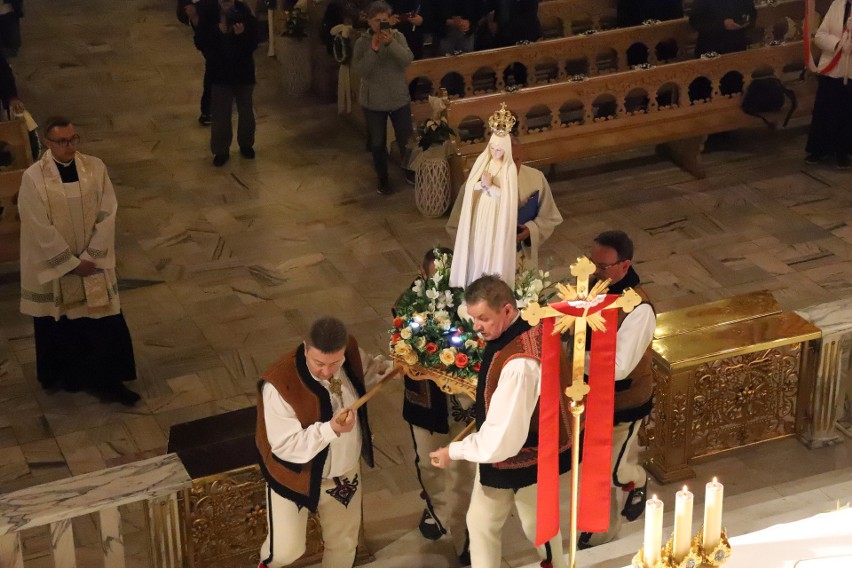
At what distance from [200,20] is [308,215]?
1.81 m

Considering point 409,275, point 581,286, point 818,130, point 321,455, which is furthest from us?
point 818,130

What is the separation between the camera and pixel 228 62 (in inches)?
411

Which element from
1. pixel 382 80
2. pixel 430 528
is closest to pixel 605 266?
pixel 430 528

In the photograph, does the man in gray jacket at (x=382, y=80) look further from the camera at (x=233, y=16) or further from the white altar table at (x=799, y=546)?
the white altar table at (x=799, y=546)

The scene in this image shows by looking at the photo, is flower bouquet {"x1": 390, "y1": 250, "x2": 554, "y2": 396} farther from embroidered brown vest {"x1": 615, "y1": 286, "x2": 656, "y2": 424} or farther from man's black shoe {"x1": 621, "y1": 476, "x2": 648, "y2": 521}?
man's black shoe {"x1": 621, "y1": 476, "x2": 648, "y2": 521}

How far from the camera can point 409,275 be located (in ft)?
29.9

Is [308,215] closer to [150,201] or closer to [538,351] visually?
[150,201]

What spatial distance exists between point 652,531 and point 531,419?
1162 mm

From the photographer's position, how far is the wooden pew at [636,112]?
393 inches

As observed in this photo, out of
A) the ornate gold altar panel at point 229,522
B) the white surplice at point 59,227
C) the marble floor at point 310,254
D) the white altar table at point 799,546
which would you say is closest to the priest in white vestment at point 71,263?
the white surplice at point 59,227

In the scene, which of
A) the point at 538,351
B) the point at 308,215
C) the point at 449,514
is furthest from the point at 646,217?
the point at 538,351

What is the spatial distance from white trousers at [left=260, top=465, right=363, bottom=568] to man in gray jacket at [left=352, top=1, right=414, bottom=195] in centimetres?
468

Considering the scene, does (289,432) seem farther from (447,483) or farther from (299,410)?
(447,483)

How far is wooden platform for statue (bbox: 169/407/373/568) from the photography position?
5.96 m
